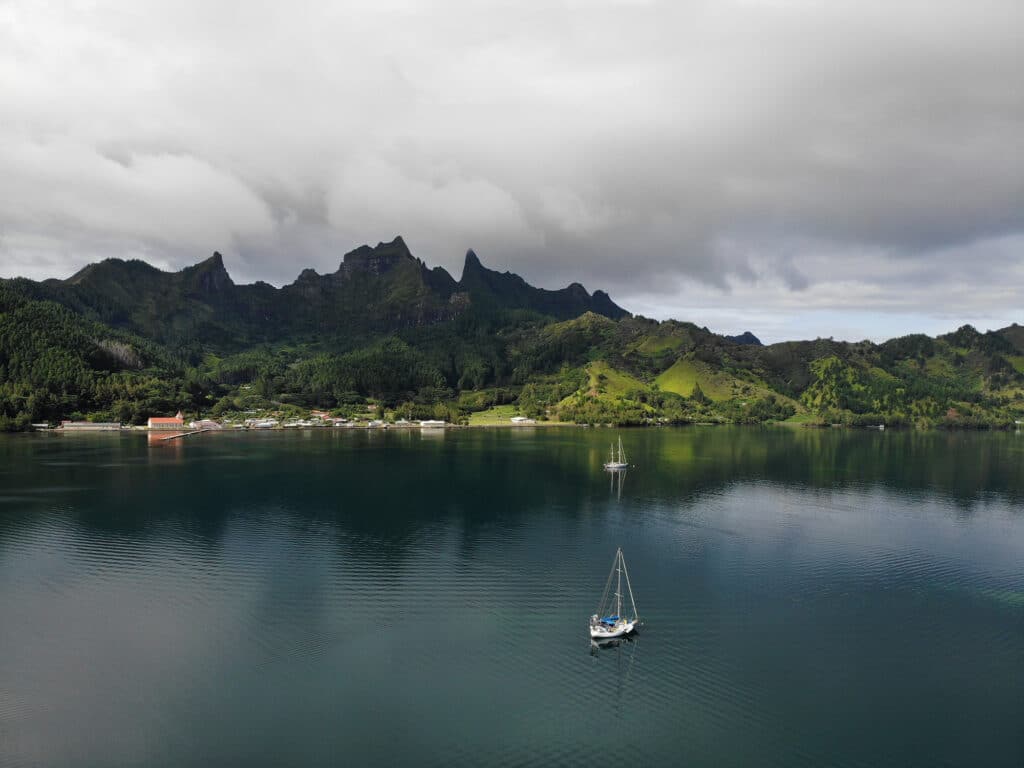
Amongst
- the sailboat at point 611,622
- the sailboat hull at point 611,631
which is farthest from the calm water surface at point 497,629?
the sailboat at point 611,622

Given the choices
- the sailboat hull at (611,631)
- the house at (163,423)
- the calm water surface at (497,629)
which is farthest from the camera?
the house at (163,423)

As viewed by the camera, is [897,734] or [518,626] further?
[518,626]

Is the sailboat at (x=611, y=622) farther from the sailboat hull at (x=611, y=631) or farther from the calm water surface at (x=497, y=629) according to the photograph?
the calm water surface at (x=497, y=629)

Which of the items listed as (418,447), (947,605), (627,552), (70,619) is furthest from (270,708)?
(418,447)

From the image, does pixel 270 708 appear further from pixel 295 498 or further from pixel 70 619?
pixel 295 498

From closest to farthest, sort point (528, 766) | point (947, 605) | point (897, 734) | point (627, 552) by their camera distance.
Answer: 1. point (528, 766)
2. point (897, 734)
3. point (947, 605)
4. point (627, 552)

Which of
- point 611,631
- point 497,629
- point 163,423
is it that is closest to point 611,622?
point 611,631

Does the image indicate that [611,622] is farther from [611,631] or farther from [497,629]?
[497,629]

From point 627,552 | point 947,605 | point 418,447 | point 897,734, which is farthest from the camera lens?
point 418,447
